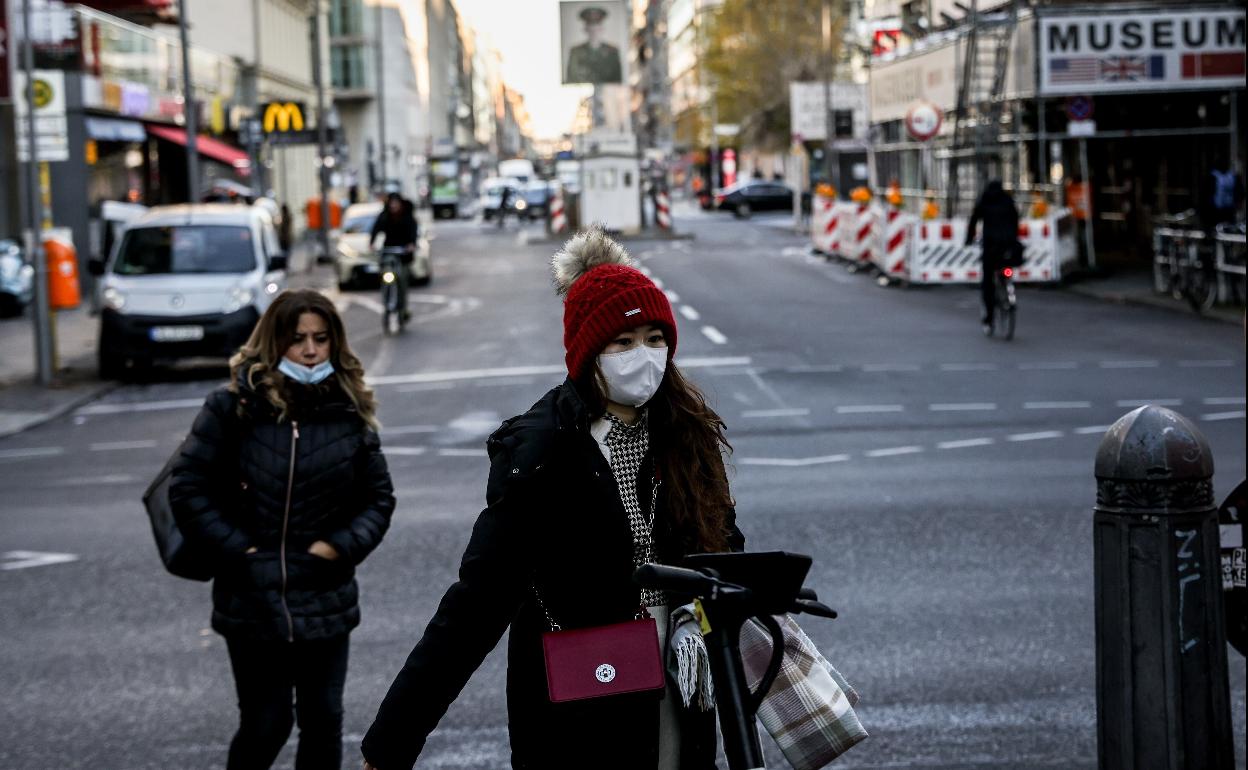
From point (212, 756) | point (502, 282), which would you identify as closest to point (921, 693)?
point (212, 756)

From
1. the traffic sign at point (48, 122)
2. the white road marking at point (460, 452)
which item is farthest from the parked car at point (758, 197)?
the white road marking at point (460, 452)

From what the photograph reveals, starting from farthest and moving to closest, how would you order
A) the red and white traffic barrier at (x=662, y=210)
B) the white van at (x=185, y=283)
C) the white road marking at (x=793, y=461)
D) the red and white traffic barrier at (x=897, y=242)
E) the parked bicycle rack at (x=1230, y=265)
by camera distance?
the red and white traffic barrier at (x=662, y=210), the red and white traffic barrier at (x=897, y=242), the parked bicycle rack at (x=1230, y=265), the white van at (x=185, y=283), the white road marking at (x=793, y=461)

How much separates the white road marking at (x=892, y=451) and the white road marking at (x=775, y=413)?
2.14m

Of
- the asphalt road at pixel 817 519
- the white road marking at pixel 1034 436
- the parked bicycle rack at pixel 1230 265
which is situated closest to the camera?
the asphalt road at pixel 817 519

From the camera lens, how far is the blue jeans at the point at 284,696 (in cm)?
522

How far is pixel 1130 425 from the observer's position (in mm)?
4449

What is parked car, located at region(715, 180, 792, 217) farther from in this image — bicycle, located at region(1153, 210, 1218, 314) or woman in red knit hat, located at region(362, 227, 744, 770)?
woman in red knit hat, located at region(362, 227, 744, 770)

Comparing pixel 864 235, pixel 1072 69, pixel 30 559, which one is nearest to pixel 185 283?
pixel 30 559

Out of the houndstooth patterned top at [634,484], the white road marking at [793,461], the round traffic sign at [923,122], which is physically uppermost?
→ the round traffic sign at [923,122]

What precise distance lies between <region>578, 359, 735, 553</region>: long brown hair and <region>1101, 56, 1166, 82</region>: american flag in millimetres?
28427

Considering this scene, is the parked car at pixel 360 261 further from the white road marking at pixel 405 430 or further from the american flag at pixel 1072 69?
the white road marking at pixel 405 430

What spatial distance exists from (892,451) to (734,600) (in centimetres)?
1004

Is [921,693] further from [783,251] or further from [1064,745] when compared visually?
[783,251]

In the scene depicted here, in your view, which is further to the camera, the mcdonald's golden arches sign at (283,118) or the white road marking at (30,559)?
the mcdonald's golden arches sign at (283,118)
